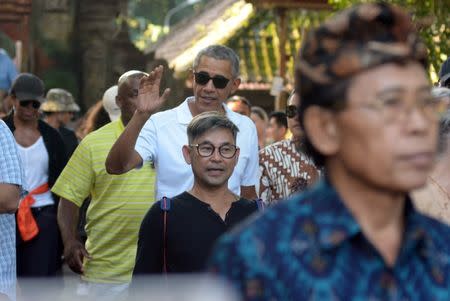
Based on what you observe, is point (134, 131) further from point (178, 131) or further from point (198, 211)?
point (198, 211)

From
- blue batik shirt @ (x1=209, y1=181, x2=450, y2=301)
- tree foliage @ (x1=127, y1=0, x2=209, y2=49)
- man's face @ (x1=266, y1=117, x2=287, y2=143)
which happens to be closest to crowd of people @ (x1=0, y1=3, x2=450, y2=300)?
blue batik shirt @ (x1=209, y1=181, x2=450, y2=301)

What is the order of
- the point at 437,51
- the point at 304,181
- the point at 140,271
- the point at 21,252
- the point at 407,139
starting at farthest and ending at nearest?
the point at 437,51
the point at 21,252
the point at 304,181
the point at 140,271
the point at 407,139

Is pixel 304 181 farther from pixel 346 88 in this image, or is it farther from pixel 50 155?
pixel 346 88

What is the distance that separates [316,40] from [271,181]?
5.23 metres

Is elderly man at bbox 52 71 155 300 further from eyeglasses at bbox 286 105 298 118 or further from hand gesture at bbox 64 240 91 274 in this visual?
eyeglasses at bbox 286 105 298 118

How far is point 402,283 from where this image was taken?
3320 mm

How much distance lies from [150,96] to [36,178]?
14.1 ft

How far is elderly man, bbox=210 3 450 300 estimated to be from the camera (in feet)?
10.8

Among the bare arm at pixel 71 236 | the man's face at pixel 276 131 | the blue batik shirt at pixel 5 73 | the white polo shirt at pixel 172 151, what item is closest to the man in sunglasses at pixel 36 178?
the bare arm at pixel 71 236

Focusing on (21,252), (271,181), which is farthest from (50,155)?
(271,181)

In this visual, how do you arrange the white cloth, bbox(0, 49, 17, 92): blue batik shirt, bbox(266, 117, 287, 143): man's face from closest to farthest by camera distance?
the white cloth → bbox(266, 117, 287, 143): man's face → bbox(0, 49, 17, 92): blue batik shirt

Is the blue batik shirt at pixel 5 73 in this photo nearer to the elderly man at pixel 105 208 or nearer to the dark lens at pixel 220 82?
the elderly man at pixel 105 208

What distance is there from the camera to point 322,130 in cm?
346

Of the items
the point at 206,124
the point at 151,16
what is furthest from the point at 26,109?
the point at 151,16
